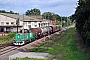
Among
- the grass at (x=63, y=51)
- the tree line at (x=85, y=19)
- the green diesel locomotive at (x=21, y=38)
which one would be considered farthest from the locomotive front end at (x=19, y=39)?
the tree line at (x=85, y=19)

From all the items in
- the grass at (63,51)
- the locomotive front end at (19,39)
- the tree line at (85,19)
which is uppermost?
the tree line at (85,19)

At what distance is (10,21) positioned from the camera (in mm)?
78562

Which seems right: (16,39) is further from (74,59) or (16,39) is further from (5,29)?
(5,29)

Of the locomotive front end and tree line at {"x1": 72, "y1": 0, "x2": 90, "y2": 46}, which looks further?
the locomotive front end

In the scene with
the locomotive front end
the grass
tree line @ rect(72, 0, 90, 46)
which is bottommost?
the grass

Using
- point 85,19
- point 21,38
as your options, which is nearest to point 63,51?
point 85,19

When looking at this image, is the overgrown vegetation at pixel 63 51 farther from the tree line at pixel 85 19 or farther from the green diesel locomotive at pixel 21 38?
the green diesel locomotive at pixel 21 38

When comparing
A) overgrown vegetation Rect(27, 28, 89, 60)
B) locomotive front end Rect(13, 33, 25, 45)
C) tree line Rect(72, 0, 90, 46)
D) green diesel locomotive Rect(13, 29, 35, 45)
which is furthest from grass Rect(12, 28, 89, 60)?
locomotive front end Rect(13, 33, 25, 45)

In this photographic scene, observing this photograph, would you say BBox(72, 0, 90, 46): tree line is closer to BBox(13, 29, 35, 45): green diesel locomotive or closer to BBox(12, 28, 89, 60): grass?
BBox(12, 28, 89, 60): grass

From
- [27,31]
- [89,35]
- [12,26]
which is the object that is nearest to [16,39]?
[27,31]

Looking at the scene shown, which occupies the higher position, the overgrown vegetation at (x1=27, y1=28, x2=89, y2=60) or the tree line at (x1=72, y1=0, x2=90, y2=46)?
the tree line at (x1=72, y1=0, x2=90, y2=46)

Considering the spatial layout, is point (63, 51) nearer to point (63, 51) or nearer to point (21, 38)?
point (63, 51)

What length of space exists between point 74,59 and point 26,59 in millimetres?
4886

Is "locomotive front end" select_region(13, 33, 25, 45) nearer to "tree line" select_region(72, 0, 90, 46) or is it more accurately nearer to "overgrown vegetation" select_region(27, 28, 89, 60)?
"overgrown vegetation" select_region(27, 28, 89, 60)
